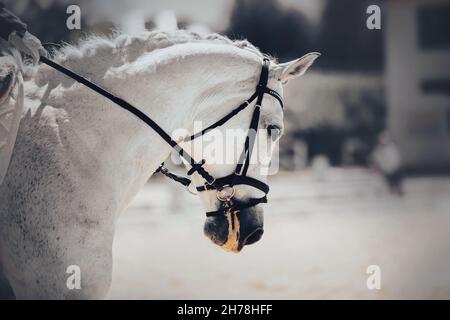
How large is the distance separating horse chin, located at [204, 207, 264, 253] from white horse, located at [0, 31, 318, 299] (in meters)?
0.01

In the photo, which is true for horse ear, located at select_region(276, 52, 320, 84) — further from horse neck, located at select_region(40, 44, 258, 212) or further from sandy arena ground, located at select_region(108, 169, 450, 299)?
sandy arena ground, located at select_region(108, 169, 450, 299)

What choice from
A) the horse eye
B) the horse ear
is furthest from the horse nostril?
the horse ear

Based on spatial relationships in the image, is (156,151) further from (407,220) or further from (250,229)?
(407,220)

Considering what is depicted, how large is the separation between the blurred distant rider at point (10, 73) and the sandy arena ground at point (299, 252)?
3318mm

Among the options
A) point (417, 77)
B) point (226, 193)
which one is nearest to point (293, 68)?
point (226, 193)

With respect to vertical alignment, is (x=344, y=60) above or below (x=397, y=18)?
below

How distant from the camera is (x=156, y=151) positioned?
2002 millimetres

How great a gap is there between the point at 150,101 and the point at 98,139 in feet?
0.81

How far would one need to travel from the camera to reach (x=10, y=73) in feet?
5.83

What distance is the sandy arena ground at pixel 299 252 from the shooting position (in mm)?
5094

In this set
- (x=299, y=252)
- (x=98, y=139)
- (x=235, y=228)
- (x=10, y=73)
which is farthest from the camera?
(x=299, y=252)

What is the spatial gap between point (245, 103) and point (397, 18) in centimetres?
1584

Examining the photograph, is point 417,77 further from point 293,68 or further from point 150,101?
point 150,101
